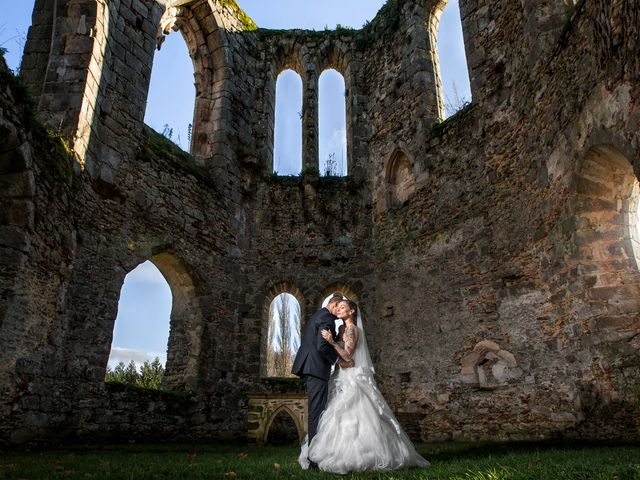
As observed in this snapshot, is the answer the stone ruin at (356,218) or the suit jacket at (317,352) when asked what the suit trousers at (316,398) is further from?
the stone ruin at (356,218)

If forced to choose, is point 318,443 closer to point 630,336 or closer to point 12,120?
point 630,336

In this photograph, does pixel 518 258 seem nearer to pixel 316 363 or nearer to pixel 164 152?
pixel 316 363

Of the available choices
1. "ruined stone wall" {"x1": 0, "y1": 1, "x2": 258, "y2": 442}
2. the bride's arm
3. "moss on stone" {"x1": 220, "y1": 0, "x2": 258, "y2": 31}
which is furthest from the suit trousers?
"moss on stone" {"x1": 220, "y1": 0, "x2": 258, "y2": 31}

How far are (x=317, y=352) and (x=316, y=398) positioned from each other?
41cm

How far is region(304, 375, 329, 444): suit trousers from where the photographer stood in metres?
4.21

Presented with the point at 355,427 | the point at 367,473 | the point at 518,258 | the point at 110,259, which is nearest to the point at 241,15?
the point at 110,259

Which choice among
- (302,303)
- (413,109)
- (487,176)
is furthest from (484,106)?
(302,303)

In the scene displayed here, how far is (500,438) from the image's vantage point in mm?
6879

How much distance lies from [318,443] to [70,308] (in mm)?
4341

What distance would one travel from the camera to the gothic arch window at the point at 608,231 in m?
5.60

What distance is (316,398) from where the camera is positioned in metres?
4.30

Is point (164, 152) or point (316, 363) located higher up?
point (164, 152)

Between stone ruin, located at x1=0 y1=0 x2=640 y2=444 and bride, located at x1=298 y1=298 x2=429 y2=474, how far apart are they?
291cm

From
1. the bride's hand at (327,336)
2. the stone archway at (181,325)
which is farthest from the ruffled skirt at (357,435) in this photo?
the stone archway at (181,325)
